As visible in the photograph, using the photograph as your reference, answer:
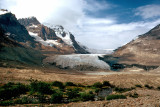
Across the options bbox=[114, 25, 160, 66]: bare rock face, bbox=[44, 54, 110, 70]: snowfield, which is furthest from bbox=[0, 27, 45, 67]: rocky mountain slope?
bbox=[114, 25, 160, 66]: bare rock face

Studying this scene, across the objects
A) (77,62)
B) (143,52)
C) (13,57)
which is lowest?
(77,62)

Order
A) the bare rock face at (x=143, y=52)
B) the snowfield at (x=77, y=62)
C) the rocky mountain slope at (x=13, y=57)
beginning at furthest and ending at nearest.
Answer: the bare rock face at (x=143, y=52), the snowfield at (x=77, y=62), the rocky mountain slope at (x=13, y=57)

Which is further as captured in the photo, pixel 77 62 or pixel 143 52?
pixel 143 52

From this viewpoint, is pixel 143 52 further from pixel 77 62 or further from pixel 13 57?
pixel 13 57

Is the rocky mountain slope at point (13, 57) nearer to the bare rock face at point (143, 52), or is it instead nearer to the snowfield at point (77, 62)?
the snowfield at point (77, 62)

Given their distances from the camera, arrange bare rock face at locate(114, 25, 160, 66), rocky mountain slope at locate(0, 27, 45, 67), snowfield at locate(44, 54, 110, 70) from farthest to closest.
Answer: bare rock face at locate(114, 25, 160, 66) → snowfield at locate(44, 54, 110, 70) → rocky mountain slope at locate(0, 27, 45, 67)

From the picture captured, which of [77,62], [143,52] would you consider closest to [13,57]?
[77,62]

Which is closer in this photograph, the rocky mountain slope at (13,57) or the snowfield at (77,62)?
the rocky mountain slope at (13,57)

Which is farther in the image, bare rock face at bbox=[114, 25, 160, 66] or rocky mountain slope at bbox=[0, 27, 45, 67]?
bare rock face at bbox=[114, 25, 160, 66]

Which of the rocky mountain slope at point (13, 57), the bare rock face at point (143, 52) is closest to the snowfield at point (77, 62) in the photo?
the rocky mountain slope at point (13, 57)

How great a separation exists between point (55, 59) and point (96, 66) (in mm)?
A: 32110

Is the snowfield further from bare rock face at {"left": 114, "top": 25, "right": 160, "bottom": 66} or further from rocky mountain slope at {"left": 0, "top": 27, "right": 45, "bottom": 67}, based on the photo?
bare rock face at {"left": 114, "top": 25, "right": 160, "bottom": 66}

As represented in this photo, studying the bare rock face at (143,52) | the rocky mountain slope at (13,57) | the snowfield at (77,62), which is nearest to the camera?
Answer: the rocky mountain slope at (13,57)

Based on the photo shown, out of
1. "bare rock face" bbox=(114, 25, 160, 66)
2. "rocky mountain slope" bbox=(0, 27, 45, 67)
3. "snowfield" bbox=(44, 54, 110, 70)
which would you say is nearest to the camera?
"rocky mountain slope" bbox=(0, 27, 45, 67)
